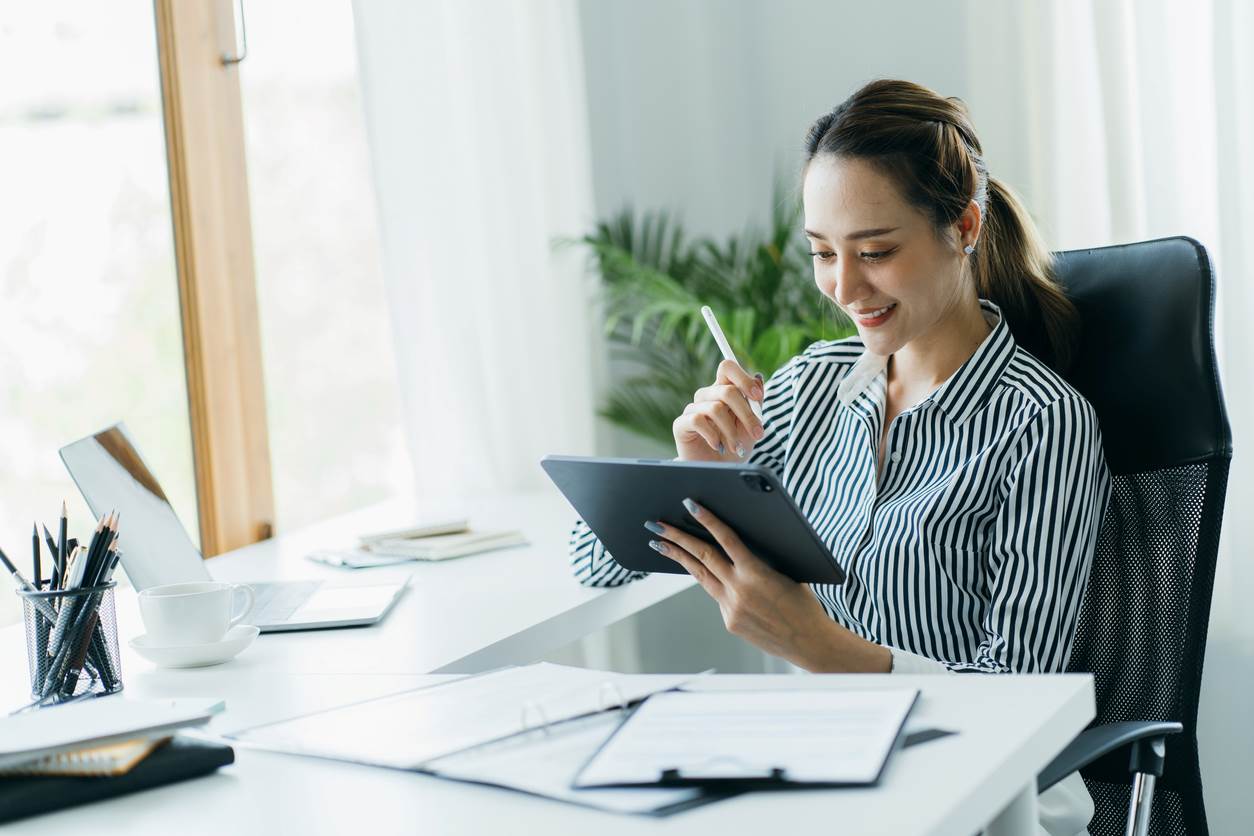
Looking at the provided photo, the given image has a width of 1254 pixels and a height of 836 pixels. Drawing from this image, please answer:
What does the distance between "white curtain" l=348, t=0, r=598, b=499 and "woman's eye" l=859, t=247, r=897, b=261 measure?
1235 millimetres

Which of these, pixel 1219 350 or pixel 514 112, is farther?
pixel 514 112

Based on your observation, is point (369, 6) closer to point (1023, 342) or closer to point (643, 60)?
point (643, 60)

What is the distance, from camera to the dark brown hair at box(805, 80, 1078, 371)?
4.82 ft

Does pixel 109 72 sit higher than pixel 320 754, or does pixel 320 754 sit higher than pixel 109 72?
pixel 109 72

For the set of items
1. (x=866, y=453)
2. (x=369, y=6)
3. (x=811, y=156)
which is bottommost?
(x=866, y=453)

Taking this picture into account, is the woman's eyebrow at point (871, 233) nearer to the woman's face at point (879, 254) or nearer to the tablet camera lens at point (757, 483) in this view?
the woman's face at point (879, 254)

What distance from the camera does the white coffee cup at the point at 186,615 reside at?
4.40 ft

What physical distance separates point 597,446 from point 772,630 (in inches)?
64.4

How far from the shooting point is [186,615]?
134 centimetres

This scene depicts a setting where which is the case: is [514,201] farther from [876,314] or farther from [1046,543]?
[1046,543]

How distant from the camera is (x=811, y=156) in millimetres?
1556

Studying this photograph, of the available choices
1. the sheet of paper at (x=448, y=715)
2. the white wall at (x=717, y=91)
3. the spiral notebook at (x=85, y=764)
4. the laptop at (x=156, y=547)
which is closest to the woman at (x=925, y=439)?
the sheet of paper at (x=448, y=715)

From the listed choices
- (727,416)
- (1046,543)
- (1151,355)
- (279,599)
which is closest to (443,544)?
(279,599)

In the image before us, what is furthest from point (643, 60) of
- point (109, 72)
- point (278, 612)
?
point (278, 612)
